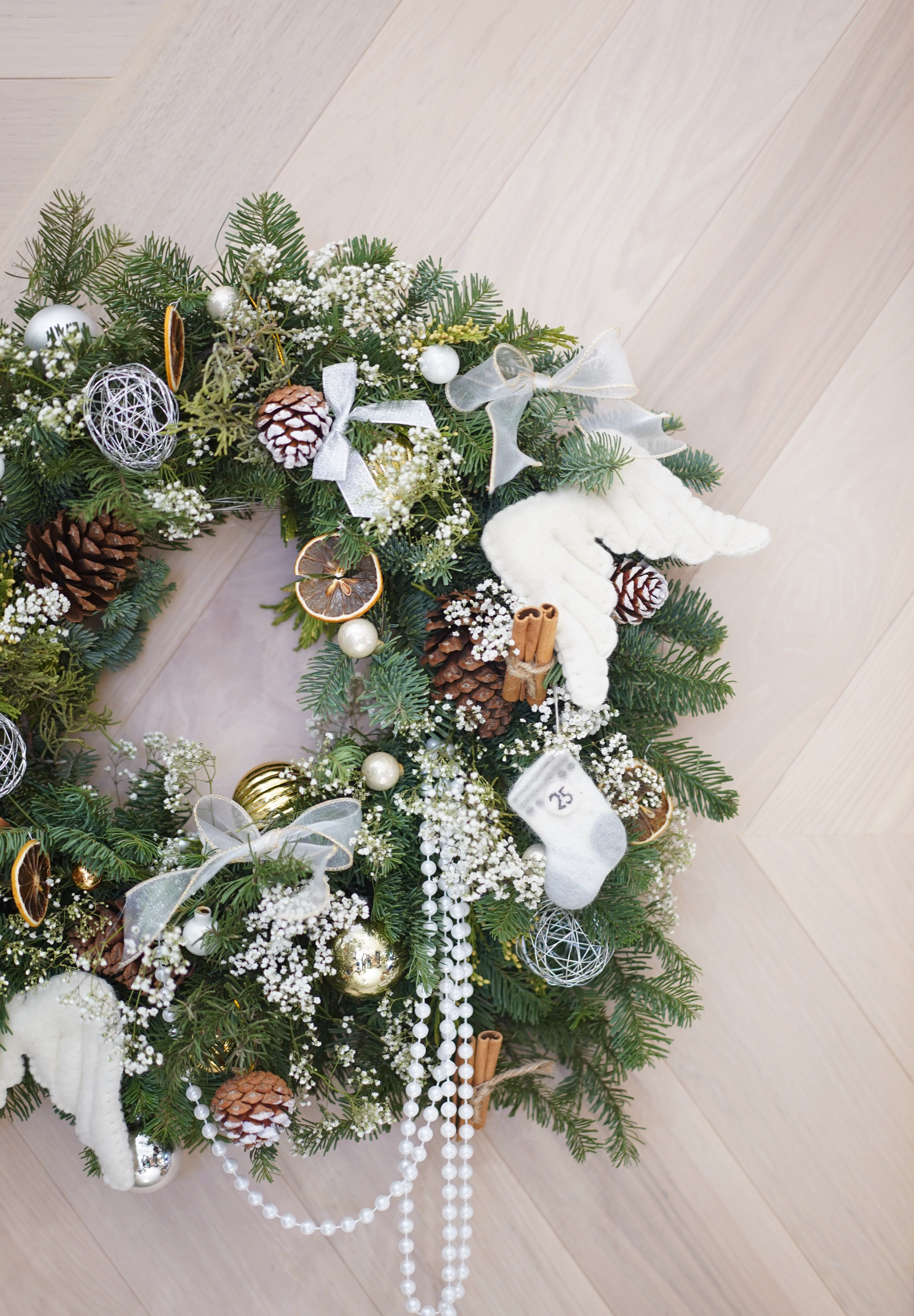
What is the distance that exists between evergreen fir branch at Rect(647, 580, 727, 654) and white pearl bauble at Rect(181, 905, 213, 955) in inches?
26.7

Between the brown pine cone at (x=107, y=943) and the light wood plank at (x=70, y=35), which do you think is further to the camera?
the light wood plank at (x=70, y=35)

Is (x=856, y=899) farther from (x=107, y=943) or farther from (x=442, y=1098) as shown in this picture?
(x=107, y=943)

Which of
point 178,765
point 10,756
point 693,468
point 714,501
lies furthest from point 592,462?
point 10,756

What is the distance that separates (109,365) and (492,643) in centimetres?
54

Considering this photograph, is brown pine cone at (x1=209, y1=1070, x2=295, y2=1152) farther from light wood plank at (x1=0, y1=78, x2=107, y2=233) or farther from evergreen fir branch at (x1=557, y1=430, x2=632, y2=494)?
light wood plank at (x1=0, y1=78, x2=107, y2=233)

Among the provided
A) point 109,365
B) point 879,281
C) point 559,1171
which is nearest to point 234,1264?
point 559,1171

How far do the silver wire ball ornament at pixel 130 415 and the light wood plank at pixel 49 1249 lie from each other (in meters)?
0.92

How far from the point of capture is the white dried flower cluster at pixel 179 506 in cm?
91

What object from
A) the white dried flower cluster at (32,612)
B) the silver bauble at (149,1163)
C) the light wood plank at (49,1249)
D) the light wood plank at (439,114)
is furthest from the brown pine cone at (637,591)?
the light wood plank at (49,1249)

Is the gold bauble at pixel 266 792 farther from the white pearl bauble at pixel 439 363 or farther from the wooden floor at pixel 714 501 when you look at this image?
the white pearl bauble at pixel 439 363

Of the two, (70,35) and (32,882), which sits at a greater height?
(70,35)

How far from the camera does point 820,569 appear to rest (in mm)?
1180

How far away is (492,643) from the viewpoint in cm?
95

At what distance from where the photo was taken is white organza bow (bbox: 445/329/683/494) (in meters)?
0.97
